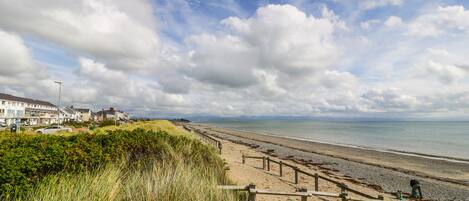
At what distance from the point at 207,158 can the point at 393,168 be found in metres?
19.9

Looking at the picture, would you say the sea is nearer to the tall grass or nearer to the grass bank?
the grass bank

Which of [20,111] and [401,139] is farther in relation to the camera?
[20,111]

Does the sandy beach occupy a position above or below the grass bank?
below

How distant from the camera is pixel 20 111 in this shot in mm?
79500

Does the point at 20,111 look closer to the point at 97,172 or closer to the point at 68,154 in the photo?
the point at 68,154

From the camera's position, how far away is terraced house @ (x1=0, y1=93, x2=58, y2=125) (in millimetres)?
70000

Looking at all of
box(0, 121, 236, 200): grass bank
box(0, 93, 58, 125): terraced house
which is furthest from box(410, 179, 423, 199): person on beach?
box(0, 93, 58, 125): terraced house

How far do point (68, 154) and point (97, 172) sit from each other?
1094 mm

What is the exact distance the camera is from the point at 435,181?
67.0 feet

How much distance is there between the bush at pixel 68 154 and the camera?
572cm

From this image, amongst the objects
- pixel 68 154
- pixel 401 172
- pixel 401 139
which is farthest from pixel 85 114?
pixel 68 154

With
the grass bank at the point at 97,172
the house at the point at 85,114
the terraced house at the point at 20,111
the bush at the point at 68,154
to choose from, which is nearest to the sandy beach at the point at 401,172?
the bush at the point at 68,154

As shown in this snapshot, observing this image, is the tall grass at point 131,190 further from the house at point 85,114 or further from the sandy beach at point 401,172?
the house at point 85,114

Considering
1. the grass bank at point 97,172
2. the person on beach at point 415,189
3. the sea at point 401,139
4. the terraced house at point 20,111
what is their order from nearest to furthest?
the grass bank at point 97,172, the person on beach at point 415,189, the sea at point 401,139, the terraced house at point 20,111
